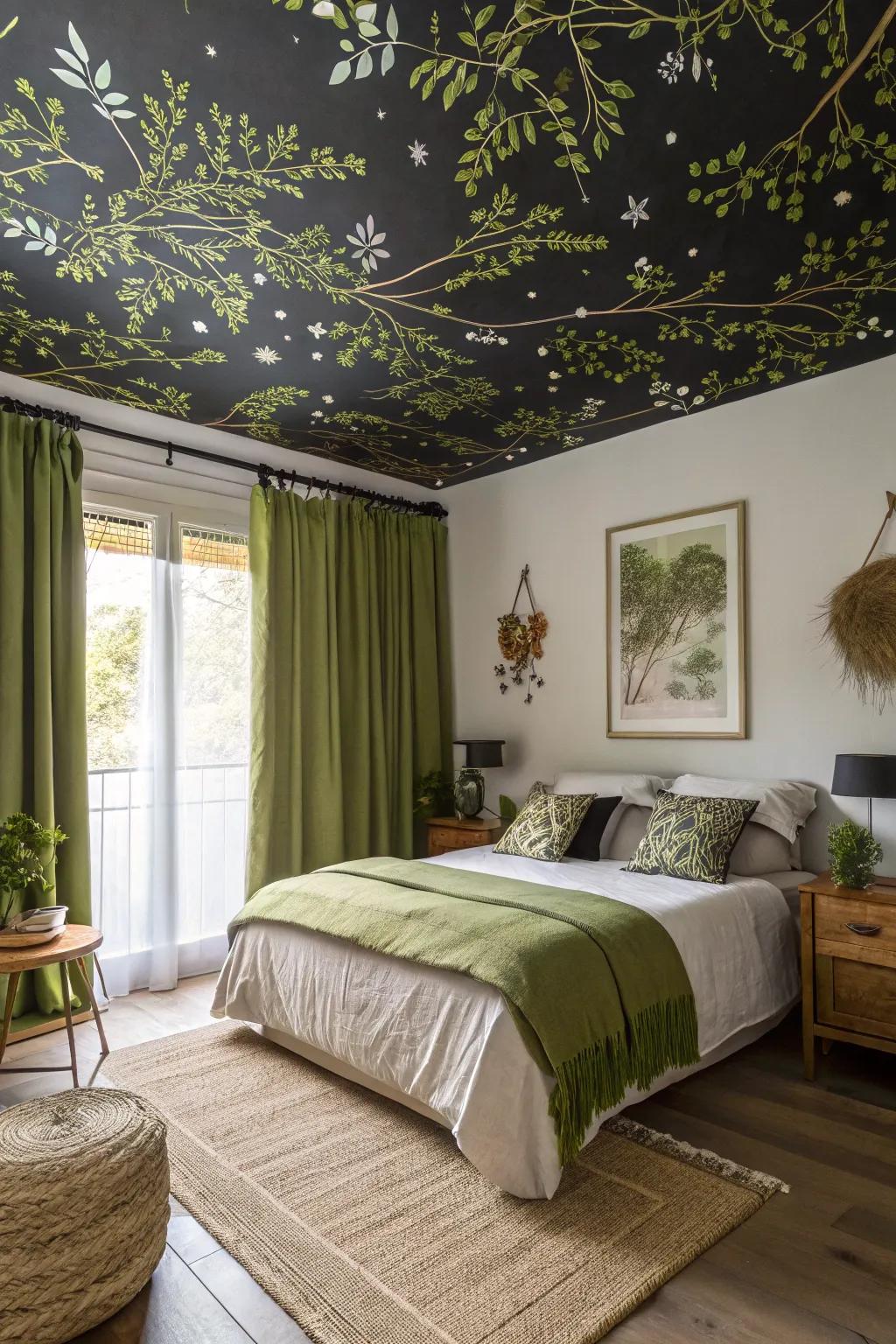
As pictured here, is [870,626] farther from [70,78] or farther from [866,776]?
[70,78]

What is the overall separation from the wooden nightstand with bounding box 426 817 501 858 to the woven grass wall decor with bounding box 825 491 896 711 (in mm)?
1912

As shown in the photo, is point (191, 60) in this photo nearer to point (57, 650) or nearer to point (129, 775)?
point (57, 650)

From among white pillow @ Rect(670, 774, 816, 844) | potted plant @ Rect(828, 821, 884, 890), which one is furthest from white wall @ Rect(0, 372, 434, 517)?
potted plant @ Rect(828, 821, 884, 890)

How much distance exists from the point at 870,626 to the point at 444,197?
2269 millimetres

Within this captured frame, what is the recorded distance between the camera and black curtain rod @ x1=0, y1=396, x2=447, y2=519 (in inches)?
140

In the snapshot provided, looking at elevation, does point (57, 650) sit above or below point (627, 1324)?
above

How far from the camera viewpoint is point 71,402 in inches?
→ 147

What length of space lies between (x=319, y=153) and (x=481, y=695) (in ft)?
10.9

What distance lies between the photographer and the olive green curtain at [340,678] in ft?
14.0

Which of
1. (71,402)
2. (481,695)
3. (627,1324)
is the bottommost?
(627,1324)

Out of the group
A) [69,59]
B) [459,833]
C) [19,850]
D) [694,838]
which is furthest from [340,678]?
[69,59]

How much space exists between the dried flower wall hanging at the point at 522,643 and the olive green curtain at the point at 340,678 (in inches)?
19.4

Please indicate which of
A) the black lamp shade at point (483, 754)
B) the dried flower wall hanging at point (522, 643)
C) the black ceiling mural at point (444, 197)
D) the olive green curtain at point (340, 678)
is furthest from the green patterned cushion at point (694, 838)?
the black ceiling mural at point (444, 197)

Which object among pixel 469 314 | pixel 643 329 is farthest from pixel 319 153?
pixel 643 329
